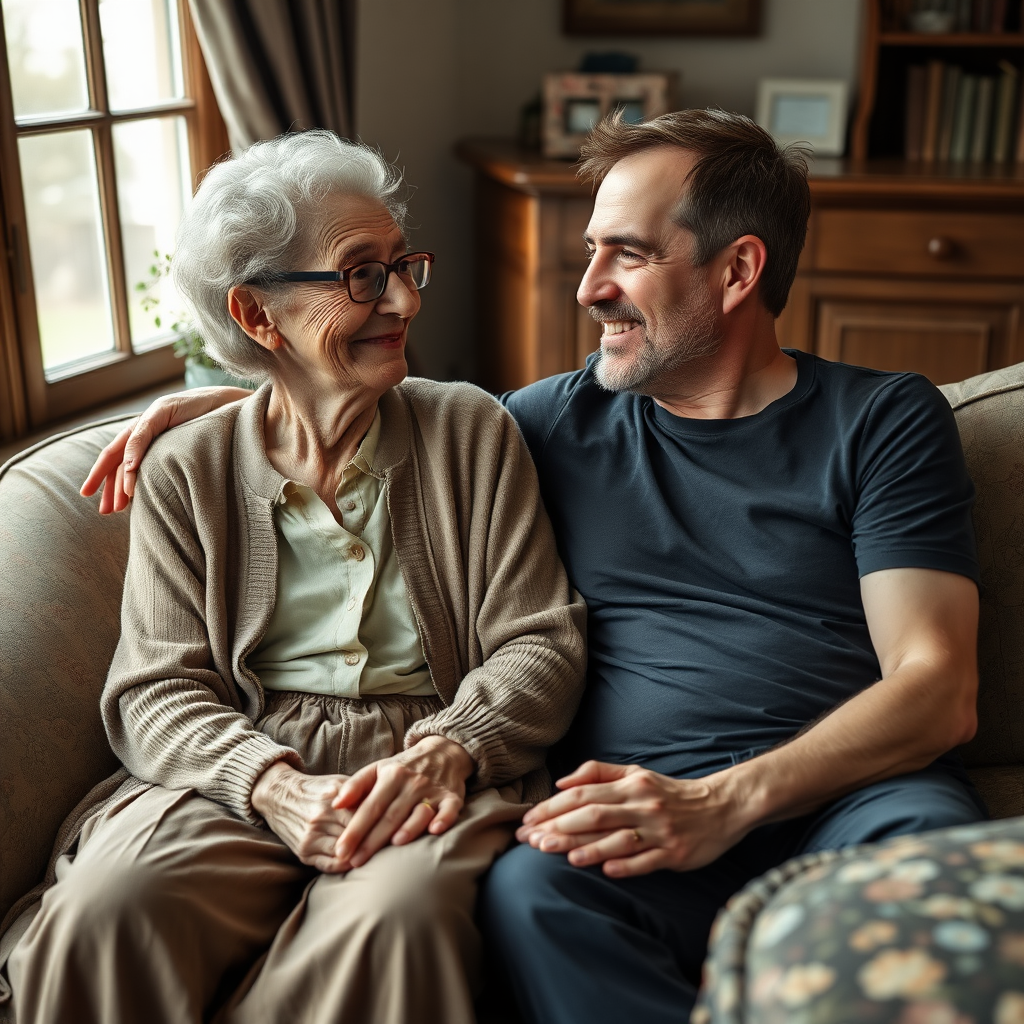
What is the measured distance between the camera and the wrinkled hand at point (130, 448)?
1.50 m

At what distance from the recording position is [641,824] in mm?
1229

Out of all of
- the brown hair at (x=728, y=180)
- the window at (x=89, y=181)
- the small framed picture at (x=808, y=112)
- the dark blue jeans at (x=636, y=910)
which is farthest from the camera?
the small framed picture at (x=808, y=112)

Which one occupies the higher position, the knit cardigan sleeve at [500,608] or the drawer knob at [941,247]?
the drawer knob at [941,247]

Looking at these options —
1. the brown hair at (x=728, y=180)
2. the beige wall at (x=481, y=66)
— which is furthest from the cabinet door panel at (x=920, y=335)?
the brown hair at (x=728, y=180)

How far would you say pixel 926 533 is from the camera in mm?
1387

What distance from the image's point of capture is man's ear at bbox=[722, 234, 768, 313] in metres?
1.60

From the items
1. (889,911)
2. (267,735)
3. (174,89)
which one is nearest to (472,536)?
(267,735)

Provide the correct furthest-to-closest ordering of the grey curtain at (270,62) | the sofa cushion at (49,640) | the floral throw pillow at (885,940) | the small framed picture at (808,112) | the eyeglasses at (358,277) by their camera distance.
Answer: the small framed picture at (808,112) < the grey curtain at (270,62) < the eyeglasses at (358,277) < the sofa cushion at (49,640) < the floral throw pillow at (885,940)

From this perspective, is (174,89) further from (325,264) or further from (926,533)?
(926,533)

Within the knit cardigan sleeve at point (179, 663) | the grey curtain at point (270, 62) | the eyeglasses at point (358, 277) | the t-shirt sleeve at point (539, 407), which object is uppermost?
the grey curtain at point (270, 62)

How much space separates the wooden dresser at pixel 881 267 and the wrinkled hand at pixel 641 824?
2.03 metres

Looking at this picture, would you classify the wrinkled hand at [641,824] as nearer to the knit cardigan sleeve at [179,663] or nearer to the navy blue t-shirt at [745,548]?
the navy blue t-shirt at [745,548]

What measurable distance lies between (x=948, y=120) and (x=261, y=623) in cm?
276

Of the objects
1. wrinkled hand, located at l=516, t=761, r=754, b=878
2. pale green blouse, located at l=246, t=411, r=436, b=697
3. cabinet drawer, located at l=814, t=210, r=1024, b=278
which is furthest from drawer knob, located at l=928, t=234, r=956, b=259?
wrinkled hand, located at l=516, t=761, r=754, b=878
